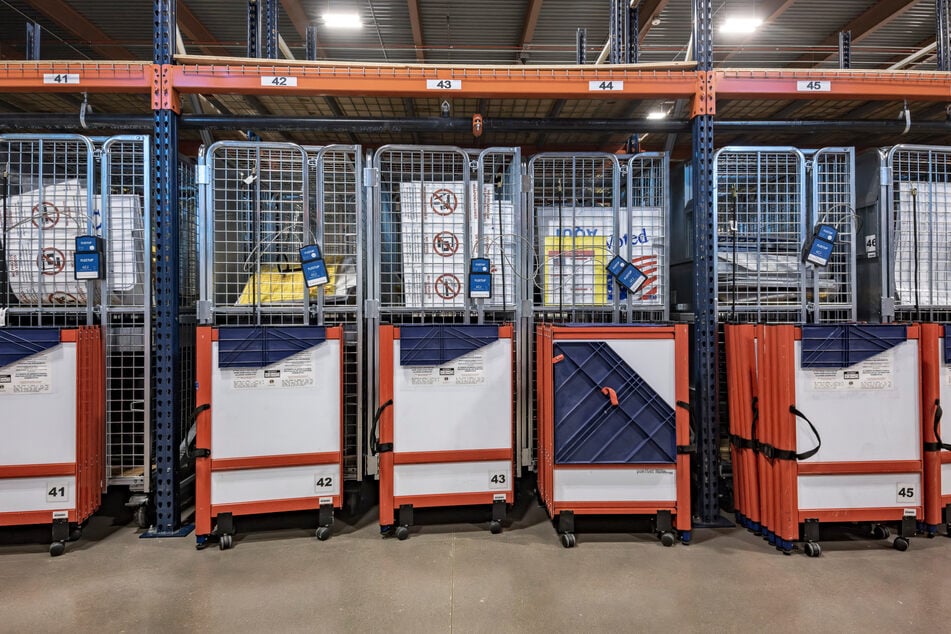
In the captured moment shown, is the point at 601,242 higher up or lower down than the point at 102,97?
lower down

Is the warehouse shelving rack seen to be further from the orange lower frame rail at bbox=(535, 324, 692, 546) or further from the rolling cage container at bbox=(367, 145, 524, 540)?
the rolling cage container at bbox=(367, 145, 524, 540)

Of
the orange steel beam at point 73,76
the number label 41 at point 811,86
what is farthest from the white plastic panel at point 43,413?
the number label 41 at point 811,86

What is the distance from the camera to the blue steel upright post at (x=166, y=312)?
8.72 feet

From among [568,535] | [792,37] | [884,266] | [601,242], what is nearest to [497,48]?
[792,37]

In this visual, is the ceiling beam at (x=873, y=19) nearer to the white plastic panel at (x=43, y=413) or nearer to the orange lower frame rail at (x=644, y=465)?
the orange lower frame rail at (x=644, y=465)

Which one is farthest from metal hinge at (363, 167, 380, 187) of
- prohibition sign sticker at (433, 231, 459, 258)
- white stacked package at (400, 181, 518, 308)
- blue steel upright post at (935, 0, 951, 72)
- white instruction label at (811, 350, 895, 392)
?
blue steel upright post at (935, 0, 951, 72)

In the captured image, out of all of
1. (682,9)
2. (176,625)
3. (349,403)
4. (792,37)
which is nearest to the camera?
(176,625)

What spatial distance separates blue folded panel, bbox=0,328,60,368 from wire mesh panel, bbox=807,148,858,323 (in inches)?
177

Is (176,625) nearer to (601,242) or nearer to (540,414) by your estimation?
(540,414)

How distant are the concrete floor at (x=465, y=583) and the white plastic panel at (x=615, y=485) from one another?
0.25 m

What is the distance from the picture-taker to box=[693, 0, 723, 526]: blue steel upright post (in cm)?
280

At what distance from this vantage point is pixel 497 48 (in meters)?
5.79

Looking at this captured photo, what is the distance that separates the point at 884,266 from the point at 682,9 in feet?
11.8

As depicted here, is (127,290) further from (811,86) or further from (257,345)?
(811,86)
